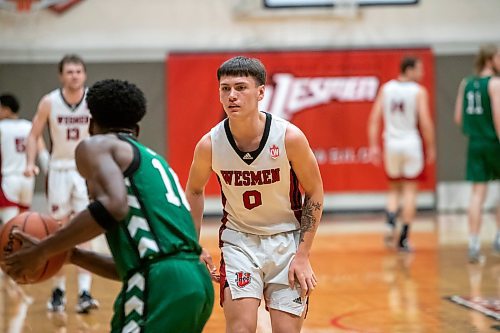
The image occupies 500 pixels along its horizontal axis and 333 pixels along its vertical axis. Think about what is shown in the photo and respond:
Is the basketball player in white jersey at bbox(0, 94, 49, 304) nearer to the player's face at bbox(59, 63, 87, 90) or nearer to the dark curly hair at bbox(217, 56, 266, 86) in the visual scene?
the player's face at bbox(59, 63, 87, 90)

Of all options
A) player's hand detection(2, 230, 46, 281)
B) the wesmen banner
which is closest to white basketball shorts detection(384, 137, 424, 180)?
the wesmen banner

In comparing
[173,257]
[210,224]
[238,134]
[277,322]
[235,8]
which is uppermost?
[235,8]

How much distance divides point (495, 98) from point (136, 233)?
7.16 metres

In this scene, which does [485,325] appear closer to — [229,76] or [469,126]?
[229,76]

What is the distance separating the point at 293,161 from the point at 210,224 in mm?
9764

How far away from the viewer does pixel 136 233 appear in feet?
12.1

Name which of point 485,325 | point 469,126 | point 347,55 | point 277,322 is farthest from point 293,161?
point 347,55

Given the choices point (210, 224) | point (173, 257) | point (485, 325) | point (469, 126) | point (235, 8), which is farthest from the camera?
point (235, 8)

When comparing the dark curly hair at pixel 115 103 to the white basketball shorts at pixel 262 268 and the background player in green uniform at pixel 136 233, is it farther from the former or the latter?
the white basketball shorts at pixel 262 268

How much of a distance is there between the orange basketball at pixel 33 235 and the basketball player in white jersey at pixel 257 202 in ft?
3.94

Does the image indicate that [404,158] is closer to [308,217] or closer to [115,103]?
[308,217]

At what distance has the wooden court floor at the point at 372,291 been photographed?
719 cm

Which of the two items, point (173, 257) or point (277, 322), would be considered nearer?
point (173, 257)

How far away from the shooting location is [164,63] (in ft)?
51.2
